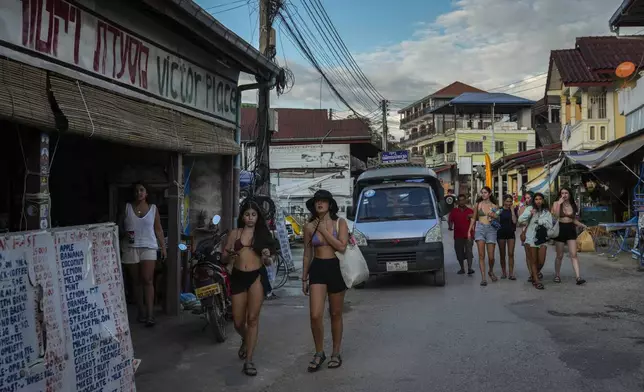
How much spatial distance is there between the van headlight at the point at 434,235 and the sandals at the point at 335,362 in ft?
17.9

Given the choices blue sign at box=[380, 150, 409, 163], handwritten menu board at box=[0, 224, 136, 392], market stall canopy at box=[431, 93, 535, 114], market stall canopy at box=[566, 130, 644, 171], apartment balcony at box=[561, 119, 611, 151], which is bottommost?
handwritten menu board at box=[0, 224, 136, 392]

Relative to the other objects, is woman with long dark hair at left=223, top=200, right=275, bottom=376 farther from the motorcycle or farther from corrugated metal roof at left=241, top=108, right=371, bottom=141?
corrugated metal roof at left=241, top=108, right=371, bottom=141

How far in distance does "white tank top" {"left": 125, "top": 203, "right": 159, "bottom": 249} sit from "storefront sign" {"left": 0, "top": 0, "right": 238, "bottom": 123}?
5.45 ft

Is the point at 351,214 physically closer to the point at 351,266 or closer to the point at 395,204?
the point at 395,204

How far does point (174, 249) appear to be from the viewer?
863 cm

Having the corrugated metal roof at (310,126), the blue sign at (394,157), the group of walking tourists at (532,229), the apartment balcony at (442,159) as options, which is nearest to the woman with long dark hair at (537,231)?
the group of walking tourists at (532,229)

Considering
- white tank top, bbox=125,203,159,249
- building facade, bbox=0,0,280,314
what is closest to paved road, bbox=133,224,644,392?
white tank top, bbox=125,203,159,249

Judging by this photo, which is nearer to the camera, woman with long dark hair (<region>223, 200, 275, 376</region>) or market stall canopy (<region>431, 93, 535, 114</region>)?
woman with long dark hair (<region>223, 200, 275, 376</region>)

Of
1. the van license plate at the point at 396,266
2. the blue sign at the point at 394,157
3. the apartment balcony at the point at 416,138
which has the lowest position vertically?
the van license plate at the point at 396,266

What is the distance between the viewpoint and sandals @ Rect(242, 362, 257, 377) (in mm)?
5766

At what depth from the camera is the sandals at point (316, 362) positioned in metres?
5.85

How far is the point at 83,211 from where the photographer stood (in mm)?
9898

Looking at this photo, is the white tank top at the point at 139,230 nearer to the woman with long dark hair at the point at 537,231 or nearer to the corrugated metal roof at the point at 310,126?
the woman with long dark hair at the point at 537,231

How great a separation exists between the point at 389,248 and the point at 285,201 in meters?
19.0
